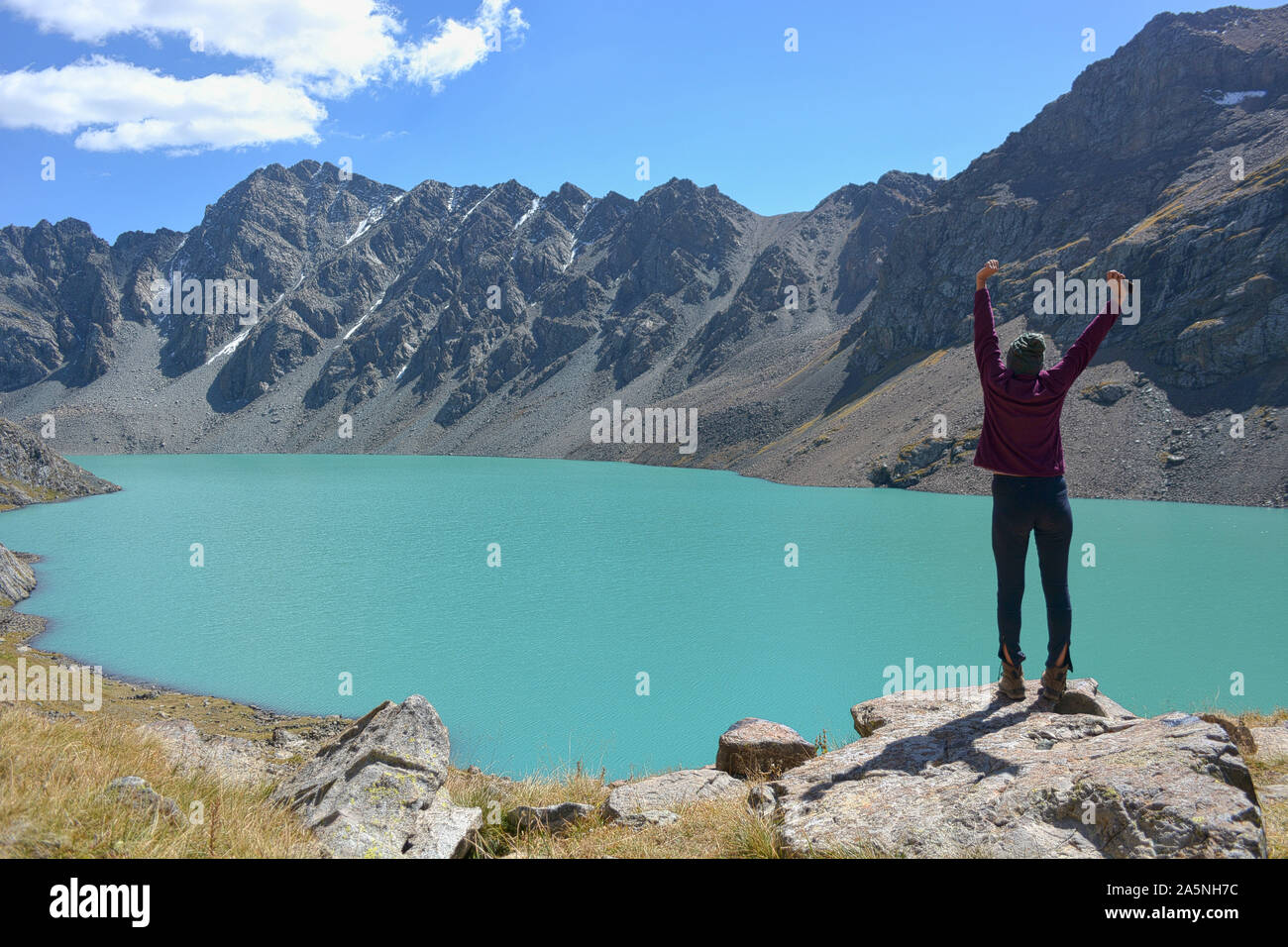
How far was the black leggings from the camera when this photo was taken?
20.7 feet

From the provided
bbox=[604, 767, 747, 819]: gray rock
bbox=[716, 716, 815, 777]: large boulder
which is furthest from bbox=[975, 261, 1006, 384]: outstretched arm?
bbox=[604, 767, 747, 819]: gray rock

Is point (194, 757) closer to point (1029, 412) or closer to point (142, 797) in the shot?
point (142, 797)

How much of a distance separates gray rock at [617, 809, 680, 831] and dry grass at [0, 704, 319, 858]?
248 centimetres

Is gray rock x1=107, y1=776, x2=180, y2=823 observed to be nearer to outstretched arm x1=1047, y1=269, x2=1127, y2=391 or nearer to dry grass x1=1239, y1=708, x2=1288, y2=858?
dry grass x1=1239, y1=708, x2=1288, y2=858

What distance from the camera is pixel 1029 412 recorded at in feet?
20.5

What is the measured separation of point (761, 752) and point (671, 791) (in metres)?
1.45

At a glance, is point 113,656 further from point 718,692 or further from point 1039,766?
point 1039,766

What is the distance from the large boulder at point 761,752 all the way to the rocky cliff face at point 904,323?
6227 cm

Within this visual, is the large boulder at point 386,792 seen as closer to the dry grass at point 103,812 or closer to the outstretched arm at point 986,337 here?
the dry grass at point 103,812

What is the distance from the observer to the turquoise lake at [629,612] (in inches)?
801

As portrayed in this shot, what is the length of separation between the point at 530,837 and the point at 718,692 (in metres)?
16.1

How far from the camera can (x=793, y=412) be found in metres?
107

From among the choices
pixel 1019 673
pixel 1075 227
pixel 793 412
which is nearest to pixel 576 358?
pixel 793 412

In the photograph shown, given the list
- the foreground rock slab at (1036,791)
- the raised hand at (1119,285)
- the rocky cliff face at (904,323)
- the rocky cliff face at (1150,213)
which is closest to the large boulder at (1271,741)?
the foreground rock slab at (1036,791)
